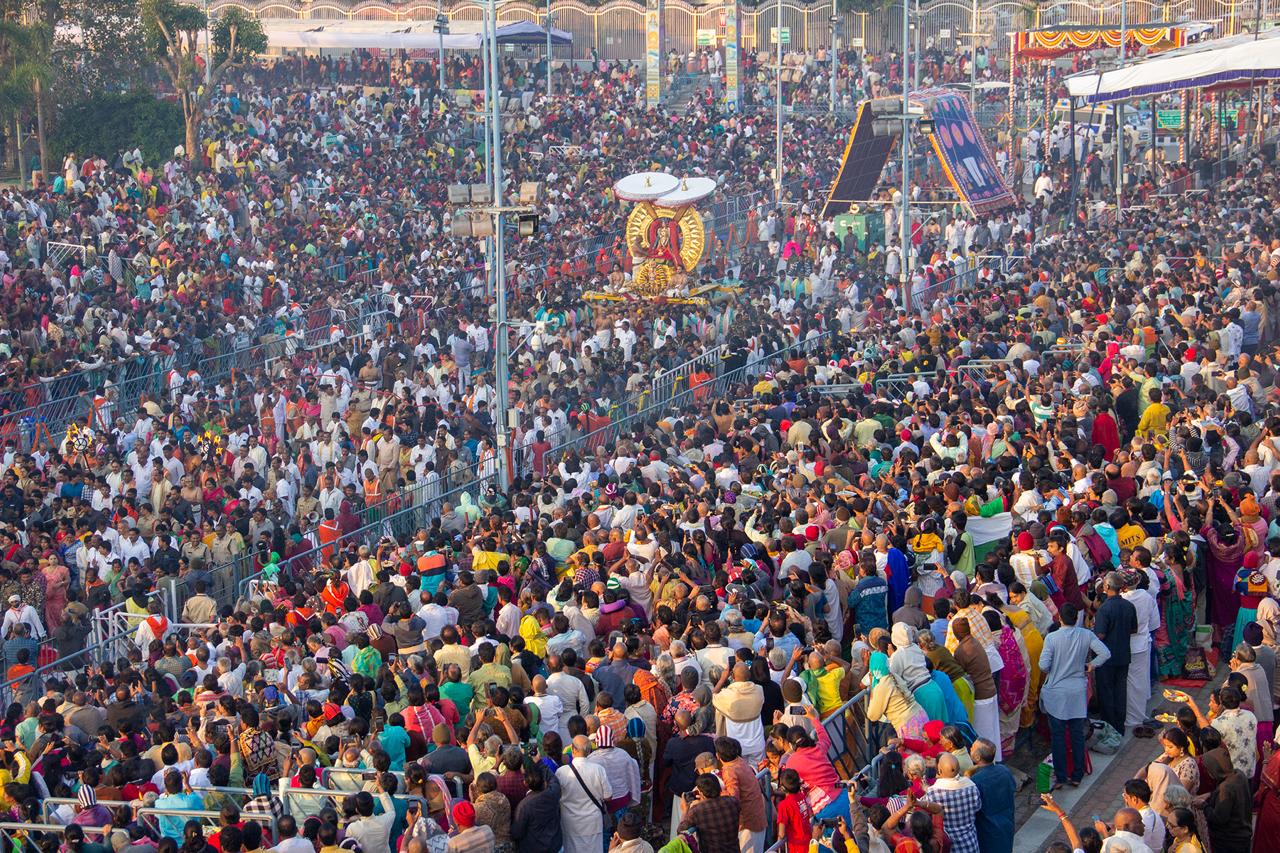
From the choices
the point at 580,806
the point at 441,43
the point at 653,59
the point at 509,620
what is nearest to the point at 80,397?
the point at 509,620

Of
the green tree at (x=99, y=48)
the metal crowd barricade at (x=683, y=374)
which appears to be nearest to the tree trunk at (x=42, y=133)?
the green tree at (x=99, y=48)

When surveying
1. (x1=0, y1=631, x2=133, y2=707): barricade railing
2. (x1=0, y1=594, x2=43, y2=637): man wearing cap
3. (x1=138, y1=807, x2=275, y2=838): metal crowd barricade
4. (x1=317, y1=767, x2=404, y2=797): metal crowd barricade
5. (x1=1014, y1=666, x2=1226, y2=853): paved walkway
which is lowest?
(x1=0, y1=631, x2=133, y2=707): barricade railing

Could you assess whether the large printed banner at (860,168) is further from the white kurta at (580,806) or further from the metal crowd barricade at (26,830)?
the metal crowd barricade at (26,830)

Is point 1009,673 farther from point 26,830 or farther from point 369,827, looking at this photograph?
point 26,830

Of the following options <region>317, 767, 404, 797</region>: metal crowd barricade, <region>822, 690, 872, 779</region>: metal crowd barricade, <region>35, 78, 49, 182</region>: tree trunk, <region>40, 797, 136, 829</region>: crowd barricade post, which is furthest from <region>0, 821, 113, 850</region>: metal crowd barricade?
<region>35, 78, 49, 182</region>: tree trunk

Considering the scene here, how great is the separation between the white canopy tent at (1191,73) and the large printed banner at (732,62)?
1522 cm

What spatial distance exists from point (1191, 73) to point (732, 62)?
18946 millimetres

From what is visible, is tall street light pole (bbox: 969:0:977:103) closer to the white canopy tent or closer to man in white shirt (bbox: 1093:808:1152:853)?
the white canopy tent

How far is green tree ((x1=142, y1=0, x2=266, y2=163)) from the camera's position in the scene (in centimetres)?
3791

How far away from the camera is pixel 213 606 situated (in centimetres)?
1669

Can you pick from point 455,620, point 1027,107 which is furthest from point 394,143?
point 455,620

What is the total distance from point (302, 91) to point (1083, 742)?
3481 centimetres

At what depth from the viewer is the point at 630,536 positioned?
1517 cm

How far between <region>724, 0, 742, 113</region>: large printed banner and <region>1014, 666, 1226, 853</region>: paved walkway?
117 feet
